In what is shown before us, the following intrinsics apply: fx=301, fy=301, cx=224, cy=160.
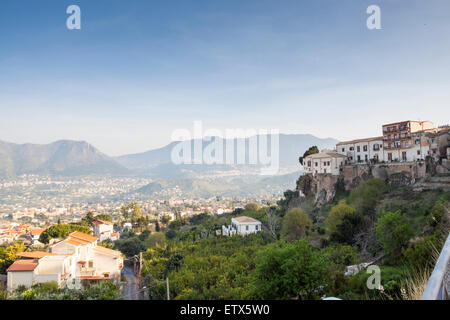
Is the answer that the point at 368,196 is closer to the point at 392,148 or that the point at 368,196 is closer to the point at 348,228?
the point at 348,228

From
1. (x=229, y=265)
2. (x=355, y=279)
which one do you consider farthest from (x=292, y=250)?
(x=229, y=265)

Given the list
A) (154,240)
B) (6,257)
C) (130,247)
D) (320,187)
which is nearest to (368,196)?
(320,187)

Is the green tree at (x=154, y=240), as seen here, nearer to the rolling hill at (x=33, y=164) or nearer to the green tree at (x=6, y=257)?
the green tree at (x=6, y=257)

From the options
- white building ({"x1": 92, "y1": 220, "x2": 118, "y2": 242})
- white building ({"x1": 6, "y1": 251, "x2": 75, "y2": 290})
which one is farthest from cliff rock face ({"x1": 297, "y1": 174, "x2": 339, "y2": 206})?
white building ({"x1": 92, "y1": 220, "x2": 118, "y2": 242})

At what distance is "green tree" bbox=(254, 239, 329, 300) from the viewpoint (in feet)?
29.9

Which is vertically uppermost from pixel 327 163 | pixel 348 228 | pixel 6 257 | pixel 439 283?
pixel 327 163

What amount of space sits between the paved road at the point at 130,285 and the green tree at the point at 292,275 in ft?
29.5

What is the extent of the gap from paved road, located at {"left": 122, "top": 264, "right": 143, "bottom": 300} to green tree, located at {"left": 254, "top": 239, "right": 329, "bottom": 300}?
8989 millimetres

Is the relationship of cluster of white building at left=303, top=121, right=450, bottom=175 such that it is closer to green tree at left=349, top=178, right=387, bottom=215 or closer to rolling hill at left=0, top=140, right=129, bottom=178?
green tree at left=349, top=178, right=387, bottom=215

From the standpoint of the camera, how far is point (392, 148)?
960 inches

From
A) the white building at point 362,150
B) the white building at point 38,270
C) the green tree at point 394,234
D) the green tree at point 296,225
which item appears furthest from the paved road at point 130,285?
the white building at point 362,150

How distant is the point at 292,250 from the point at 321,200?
61.6ft

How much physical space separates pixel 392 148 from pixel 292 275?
19.7 meters
